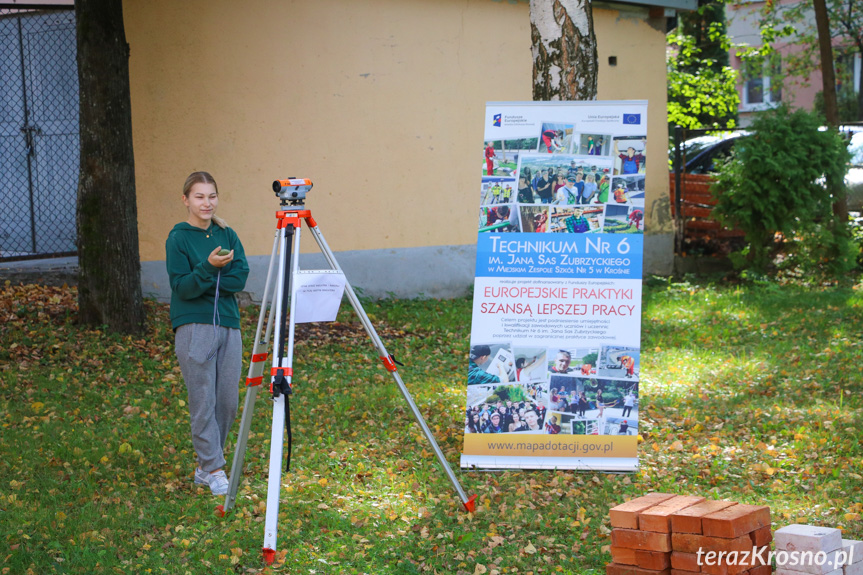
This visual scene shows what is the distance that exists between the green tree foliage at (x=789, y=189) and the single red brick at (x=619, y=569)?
29.2 ft

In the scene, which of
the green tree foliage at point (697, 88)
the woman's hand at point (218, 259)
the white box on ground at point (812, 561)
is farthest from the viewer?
the green tree foliage at point (697, 88)

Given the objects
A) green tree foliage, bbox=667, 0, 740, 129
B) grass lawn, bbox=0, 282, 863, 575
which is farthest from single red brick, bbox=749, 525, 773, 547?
green tree foliage, bbox=667, 0, 740, 129

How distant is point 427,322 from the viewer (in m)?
10.3

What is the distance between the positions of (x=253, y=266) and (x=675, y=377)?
5.45m

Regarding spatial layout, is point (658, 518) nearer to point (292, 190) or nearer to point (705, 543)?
point (705, 543)

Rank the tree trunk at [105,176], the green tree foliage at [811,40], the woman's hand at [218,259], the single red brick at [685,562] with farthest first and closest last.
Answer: the green tree foliage at [811,40] → the tree trunk at [105,176] → the woman's hand at [218,259] → the single red brick at [685,562]

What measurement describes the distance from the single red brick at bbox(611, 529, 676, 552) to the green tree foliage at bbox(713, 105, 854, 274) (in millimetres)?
8882

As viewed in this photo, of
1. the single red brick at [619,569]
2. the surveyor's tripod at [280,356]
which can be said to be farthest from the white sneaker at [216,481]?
the single red brick at [619,569]

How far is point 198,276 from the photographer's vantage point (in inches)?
189

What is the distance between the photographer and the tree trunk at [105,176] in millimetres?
8336

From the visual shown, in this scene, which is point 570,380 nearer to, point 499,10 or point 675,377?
point 675,377

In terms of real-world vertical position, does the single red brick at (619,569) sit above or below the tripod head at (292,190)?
below

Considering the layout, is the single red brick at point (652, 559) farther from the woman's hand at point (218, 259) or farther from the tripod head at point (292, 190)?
the woman's hand at point (218, 259)

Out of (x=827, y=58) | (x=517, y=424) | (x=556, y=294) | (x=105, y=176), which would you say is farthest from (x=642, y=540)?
(x=827, y=58)
